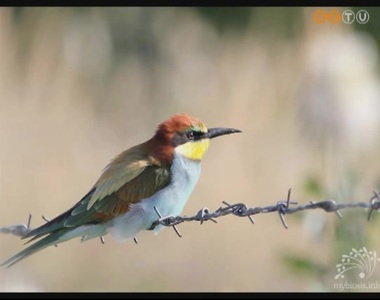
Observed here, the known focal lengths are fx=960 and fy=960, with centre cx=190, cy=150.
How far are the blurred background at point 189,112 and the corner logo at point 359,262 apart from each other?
22 centimetres

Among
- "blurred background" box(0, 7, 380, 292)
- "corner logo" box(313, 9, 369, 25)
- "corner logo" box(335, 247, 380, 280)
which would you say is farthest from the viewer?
"corner logo" box(313, 9, 369, 25)

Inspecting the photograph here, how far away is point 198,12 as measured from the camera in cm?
673

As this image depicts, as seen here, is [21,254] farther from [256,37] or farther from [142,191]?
[256,37]

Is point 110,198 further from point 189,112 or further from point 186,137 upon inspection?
point 189,112

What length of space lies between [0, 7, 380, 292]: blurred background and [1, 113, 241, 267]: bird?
43 centimetres

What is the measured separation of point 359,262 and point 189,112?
3.40 m

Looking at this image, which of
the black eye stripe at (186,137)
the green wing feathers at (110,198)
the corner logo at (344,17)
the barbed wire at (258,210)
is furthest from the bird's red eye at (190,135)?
the corner logo at (344,17)

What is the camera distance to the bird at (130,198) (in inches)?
105

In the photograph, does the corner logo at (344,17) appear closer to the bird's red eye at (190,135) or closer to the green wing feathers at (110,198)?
the bird's red eye at (190,135)

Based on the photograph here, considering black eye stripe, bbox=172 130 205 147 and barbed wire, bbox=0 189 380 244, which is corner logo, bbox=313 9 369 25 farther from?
barbed wire, bbox=0 189 380 244

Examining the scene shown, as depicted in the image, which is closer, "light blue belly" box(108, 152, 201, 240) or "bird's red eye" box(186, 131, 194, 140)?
"light blue belly" box(108, 152, 201, 240)

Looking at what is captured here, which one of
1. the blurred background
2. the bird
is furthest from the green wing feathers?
the blurred background

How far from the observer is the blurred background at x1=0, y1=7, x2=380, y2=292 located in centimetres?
381

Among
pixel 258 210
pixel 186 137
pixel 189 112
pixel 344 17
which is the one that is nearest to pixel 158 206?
pixel 186 137
